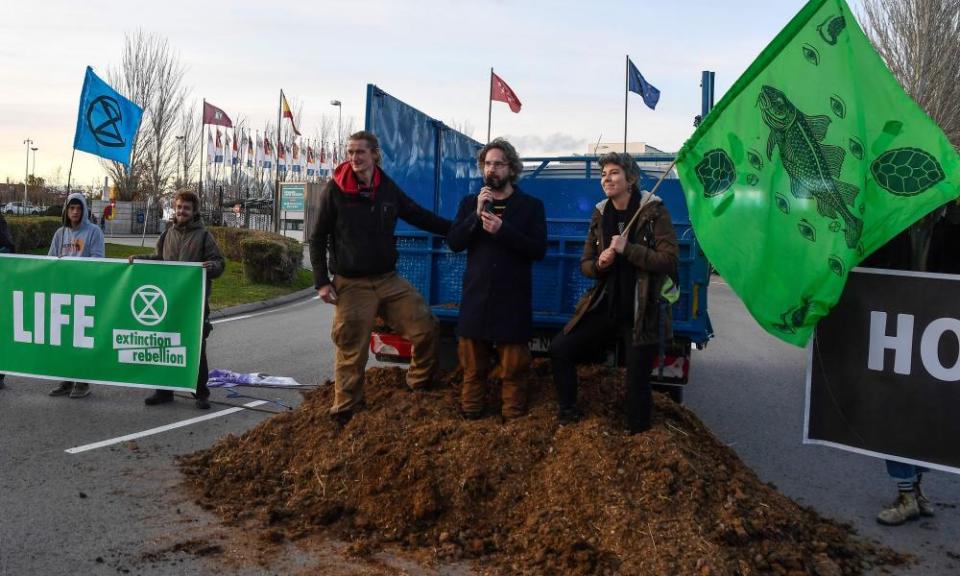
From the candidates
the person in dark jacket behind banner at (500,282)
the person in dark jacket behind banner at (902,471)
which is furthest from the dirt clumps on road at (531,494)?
the person in dark jacket behind banner at (902,471)

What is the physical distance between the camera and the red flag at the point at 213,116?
115ft

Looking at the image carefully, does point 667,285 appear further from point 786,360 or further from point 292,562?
point 786,360

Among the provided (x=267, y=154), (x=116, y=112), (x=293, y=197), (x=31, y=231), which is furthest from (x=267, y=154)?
(x=116, y=112)

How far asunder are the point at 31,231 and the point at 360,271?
19590mm

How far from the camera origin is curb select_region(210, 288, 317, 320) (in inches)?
567

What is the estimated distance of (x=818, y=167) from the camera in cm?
421

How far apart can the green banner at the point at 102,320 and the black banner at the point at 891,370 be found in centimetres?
498

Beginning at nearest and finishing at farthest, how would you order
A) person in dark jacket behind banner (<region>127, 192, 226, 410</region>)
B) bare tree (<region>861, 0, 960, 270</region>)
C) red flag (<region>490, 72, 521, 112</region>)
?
person in dark jacket behind banner (<region>127, 192, 226, 410</region>), red flag (<region>490, 72, 521, 112</region>), bare tree (<region>861, 0, 960, 270</region>)

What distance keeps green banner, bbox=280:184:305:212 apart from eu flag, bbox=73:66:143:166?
35022 millimetres

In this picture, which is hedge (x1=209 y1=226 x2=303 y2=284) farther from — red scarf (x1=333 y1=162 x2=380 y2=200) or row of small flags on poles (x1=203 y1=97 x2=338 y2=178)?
row of small flags on poles (x1=203 y1=97 x2=338 y2=178)

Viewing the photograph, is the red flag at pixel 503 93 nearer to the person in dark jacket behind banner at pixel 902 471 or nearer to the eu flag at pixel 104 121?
the eu flag at pixel 104 121

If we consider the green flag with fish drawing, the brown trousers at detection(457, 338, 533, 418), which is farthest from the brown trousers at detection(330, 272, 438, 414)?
the green flag with fish drawing

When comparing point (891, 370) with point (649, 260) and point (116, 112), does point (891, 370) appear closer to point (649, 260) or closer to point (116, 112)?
point (649, 260)

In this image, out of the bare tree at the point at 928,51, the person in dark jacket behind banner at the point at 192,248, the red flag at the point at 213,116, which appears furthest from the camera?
the red flag at the point at 213,116
